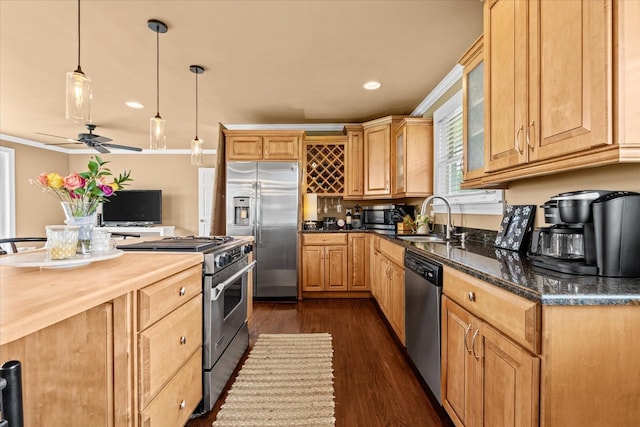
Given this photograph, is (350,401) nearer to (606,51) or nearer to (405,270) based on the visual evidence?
(405,270)

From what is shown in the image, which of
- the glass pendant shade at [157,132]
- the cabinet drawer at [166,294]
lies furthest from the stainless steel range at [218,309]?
the glass pendant shade at [157,132]

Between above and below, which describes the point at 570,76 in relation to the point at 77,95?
below

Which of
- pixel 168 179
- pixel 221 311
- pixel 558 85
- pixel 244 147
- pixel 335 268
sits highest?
pixel 244 147

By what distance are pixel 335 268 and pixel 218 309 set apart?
2398 mm

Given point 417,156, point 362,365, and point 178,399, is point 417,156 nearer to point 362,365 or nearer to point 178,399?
point 362,365

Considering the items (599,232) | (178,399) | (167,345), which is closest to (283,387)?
(178,399)

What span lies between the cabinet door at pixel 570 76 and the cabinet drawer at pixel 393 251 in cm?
124

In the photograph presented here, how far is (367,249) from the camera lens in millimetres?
4078

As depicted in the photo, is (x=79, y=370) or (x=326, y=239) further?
(x=326, y=239)

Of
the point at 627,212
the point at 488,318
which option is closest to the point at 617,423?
the point at 488,318

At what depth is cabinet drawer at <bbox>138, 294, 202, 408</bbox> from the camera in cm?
115

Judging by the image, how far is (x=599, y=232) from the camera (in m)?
1.09

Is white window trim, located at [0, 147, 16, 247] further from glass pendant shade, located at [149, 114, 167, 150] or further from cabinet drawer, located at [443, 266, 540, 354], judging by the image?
cabinet drawer, located at [443, 266, 540, 354]

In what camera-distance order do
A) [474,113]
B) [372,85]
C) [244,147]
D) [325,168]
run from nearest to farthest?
1. [474,113]
2. [372,85]
3. [244,147]
4. [325,168]
